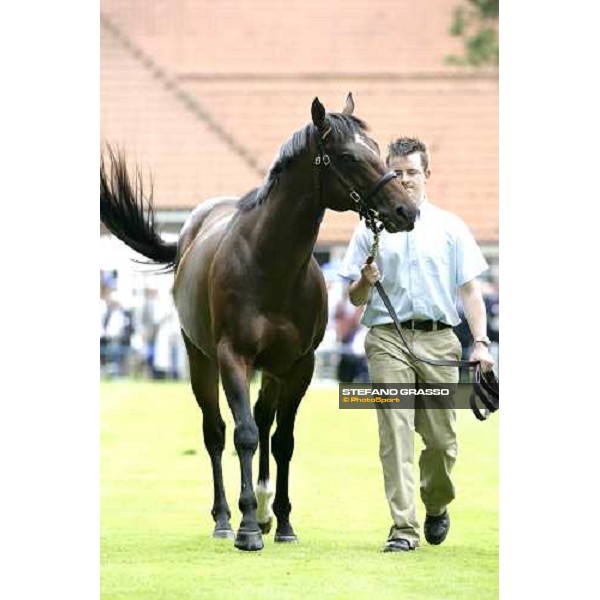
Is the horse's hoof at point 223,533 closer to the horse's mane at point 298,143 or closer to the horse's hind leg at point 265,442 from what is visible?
the horse's hind leg at point 265,442

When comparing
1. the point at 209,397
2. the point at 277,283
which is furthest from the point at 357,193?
the point at 209,397

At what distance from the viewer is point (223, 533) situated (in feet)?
30.2

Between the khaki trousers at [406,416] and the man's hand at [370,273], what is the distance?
29 centimetres

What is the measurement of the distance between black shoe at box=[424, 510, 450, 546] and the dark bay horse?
2.31ft

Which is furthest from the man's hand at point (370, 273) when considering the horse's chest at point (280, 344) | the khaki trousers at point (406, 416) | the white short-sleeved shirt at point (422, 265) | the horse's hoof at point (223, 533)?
the horse's hoof at point (223, 533)

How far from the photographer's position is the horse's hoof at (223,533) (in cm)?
917

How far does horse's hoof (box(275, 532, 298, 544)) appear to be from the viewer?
8.95 metres

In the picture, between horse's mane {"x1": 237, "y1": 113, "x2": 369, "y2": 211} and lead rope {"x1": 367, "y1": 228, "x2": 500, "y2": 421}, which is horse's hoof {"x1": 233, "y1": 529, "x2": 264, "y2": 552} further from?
horse's mane {"x1": 237, "y1": 113, "x2": 369, "y2": 211}
